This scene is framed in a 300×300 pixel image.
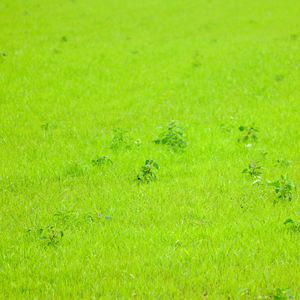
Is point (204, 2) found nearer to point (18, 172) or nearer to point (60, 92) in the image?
point (60, 92)

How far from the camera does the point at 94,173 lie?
1131 cm

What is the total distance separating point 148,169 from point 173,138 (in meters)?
2.16

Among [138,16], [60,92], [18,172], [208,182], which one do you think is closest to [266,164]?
[208,182]

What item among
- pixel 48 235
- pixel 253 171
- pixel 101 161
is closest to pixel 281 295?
pixel 48 235

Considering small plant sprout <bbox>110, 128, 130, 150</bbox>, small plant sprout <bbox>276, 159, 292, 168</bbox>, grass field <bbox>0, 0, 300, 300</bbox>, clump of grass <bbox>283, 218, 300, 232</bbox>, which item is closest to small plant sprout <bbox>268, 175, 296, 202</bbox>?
grass field <bbox>0, 0, 300, 300</bbox>

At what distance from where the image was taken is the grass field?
7473 mm

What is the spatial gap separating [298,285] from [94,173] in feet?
17.9

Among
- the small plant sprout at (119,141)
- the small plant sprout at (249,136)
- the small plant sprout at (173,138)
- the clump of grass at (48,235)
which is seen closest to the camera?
the clump of grass at (48,235)

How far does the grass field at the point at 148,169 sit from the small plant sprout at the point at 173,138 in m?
0.03

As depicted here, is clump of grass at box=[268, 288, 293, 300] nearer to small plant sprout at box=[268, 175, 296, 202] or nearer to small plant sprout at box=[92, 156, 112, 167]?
small plant sprout at box=[268, 175, 296, 202]

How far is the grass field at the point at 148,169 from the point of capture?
7.47m

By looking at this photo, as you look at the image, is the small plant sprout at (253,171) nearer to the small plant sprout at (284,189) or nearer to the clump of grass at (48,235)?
the small plant sprout at (284,189)

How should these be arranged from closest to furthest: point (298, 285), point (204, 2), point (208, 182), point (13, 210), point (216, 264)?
1. point (298, 285)
2. point (216, 264)
3. point (13, 210)
4. point (208, 182)
5. point (204, 2)

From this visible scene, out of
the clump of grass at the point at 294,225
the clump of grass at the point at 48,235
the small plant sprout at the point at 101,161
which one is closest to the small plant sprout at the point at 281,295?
the clump of grass at the point at 294,225
